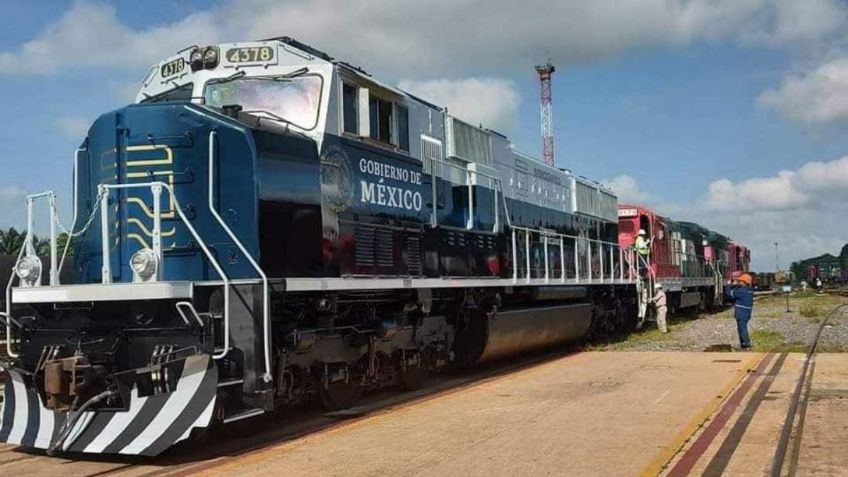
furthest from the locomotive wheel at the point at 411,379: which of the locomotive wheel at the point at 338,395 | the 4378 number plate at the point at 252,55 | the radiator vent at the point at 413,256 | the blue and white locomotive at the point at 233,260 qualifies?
the 4378 number plate at the point at 252,55

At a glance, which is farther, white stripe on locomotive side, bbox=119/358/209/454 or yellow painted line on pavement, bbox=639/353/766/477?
white stripe on locomotive side, bbox=119/358/209/454

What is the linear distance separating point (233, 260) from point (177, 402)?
4.28 ft

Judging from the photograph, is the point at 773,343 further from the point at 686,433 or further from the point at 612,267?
the point at 686,433

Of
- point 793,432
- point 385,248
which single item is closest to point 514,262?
point 385,248

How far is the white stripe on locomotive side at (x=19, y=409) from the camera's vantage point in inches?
273

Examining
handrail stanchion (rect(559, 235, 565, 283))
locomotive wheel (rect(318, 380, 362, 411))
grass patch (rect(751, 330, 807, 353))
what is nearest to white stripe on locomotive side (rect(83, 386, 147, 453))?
locomotive wheel (rect(318, 380, 362, 411))

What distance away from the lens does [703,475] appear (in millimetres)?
5719

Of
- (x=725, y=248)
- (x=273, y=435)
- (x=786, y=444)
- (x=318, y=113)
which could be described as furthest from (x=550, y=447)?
(x=725, y=248)

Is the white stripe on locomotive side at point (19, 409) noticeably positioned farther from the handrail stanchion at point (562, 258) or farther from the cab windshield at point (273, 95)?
the handrail stanchion at point (562, 258)

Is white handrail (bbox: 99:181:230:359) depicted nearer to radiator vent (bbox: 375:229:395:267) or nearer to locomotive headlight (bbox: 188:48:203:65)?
locomotive headlight (bbox: 188:48:203:65)

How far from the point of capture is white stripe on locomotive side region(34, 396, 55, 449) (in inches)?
265

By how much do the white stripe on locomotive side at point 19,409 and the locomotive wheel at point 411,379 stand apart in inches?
169

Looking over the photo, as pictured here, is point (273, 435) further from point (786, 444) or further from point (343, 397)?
point (786, 444)

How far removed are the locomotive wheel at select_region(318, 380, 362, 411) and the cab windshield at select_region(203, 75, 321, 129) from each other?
2807 mm
